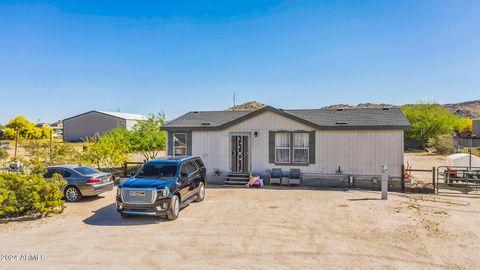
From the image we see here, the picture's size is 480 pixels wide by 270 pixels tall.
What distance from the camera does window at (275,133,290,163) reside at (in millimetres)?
17125

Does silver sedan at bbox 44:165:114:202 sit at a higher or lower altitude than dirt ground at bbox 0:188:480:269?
higher

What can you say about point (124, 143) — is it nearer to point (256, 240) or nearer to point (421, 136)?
point (256, 240)

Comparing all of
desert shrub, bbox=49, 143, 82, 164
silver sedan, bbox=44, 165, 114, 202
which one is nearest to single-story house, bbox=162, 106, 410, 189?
silver sedan, bbox=44, 165, 114, 202

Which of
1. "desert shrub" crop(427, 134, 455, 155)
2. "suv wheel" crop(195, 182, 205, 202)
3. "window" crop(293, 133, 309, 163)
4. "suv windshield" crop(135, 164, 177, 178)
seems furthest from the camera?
"desert shrub" crop(427, 134, 455, 155)

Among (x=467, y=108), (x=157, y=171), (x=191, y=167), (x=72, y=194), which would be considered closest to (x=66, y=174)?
(x=72, y=194)

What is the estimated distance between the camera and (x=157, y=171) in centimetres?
1143

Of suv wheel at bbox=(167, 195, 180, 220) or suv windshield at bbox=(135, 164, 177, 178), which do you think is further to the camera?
suv windshield at bbox=(135, 164, 177, 178)

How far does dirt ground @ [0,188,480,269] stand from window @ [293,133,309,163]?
404cm

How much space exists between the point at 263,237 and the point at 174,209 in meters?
3.26

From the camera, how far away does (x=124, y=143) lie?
68.6 ft

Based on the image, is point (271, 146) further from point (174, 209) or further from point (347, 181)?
point (174, 209)

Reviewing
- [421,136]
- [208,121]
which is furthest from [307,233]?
[421,136]

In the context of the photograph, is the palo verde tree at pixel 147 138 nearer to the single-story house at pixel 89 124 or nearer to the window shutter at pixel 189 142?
the window shutter at pixel 189 142

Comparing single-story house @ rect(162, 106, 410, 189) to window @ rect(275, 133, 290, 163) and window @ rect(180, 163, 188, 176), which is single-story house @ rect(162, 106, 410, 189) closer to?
window @ rect(275, 133, 290, 163)
